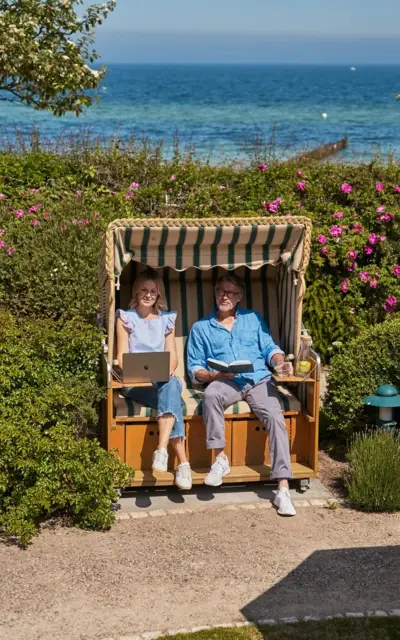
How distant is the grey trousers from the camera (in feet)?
20.9

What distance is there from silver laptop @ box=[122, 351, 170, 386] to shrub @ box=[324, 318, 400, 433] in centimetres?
148

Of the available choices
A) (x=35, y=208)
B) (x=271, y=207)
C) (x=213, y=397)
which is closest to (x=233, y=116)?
(x=271, y=207)

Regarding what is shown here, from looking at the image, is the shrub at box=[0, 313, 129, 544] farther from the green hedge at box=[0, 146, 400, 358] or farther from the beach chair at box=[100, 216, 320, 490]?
the green hedge at box=[0, 146, 400, 358]

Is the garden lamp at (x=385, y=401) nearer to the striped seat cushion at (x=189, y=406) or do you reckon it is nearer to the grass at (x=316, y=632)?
the striped seat cushion at (x=189, y=406)

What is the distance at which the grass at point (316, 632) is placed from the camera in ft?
15.1

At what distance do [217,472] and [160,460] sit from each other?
415 mm

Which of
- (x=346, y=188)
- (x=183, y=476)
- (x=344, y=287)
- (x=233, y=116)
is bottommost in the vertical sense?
(x=183, y=476)

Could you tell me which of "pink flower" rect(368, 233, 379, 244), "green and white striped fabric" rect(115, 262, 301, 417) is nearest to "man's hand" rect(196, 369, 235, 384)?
"green and white striped fabric" rect(115, 262, 301, 417)

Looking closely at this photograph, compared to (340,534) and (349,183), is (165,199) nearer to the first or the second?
(349,183)

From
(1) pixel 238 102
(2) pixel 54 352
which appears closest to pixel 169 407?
(2) pixel 54 352

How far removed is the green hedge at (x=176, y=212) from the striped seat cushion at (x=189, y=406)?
1.79m

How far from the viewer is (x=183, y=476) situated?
20.6 feet

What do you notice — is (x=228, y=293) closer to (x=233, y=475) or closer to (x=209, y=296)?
(x=209, y=296)

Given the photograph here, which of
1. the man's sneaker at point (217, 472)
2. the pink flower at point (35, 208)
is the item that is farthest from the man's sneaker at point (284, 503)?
the pink flower at point (35, 208)
